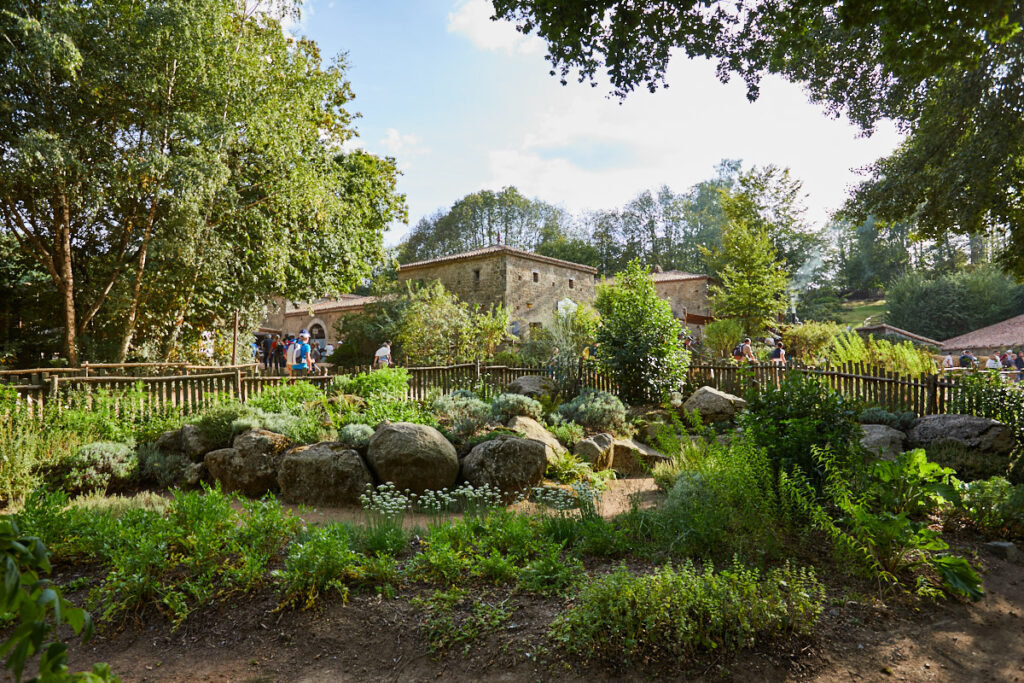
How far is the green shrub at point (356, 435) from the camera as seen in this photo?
24.2 feet

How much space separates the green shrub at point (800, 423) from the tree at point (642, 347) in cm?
601

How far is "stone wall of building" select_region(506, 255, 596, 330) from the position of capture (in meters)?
29.1

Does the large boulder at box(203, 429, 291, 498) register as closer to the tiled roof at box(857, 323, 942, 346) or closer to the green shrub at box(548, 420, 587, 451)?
the green shrub at box(548, 420, 587, 451)

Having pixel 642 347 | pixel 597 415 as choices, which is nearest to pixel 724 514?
pixel 597 415


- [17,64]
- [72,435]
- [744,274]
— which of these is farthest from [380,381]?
[744,274]

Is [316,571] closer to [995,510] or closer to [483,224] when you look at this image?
[995,510]

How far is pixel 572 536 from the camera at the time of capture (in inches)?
190

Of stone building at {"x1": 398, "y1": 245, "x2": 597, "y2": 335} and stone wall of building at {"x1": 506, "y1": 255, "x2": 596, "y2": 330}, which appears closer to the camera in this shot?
stone building at {"x1": 398, "y1": 245, "x2": 597, "y2": 335}

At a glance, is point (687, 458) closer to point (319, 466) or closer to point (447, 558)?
point (447, 558)

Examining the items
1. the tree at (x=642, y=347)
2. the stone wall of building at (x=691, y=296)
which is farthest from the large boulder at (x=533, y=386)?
the stone wall of building at (x=691, y=296)

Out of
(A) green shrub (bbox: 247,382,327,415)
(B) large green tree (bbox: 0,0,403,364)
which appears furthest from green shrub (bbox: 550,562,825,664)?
(B) large green tree (bbox: 0,0,403,364)

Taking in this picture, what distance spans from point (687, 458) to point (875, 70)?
6.85 metres

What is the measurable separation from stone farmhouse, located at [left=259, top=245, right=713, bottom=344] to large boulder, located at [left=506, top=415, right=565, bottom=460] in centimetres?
1624

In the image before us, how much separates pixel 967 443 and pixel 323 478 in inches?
320
